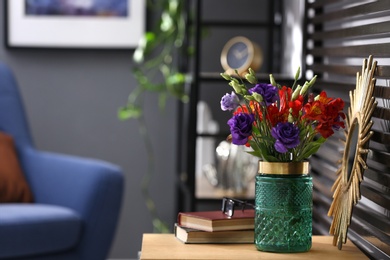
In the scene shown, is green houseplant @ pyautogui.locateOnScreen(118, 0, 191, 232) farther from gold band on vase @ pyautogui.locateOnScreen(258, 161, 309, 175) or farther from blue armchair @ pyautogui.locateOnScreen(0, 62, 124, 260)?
gold band on vase @ pyautogui.locateOnScreen(258, 161, 309, 175)

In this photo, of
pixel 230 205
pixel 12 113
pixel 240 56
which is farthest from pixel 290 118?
pixel 12 113

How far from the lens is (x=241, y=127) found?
1.67 meters

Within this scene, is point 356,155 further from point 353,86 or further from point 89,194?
point 89,194

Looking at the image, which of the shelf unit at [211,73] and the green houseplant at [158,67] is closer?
the shelf unit at [211,73]

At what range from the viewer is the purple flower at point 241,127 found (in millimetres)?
1665

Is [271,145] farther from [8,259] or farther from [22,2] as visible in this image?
[22,2]

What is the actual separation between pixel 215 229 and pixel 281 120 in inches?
10.1

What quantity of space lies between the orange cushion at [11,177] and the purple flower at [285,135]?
1.88 m

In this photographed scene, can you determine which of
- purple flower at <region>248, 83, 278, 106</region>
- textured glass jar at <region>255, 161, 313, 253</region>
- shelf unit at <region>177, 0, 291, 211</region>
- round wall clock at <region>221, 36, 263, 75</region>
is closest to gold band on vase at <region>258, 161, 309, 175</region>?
textured glass jar at <region>255, 161, 313, 253</region>

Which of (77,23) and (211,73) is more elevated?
(77,23)

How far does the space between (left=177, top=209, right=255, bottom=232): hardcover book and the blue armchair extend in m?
1.21

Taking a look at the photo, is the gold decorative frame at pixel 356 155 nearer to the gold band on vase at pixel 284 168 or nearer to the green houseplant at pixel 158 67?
the gold band on vase at pixel 284 168

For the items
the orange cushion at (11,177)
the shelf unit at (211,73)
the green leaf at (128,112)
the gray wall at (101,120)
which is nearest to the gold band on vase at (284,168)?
the shelf unit at (211,73)

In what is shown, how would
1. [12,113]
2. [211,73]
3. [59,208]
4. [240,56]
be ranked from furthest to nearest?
1. [211,73]
2. [12,113]
3. [240,56]
4. [59,208]
